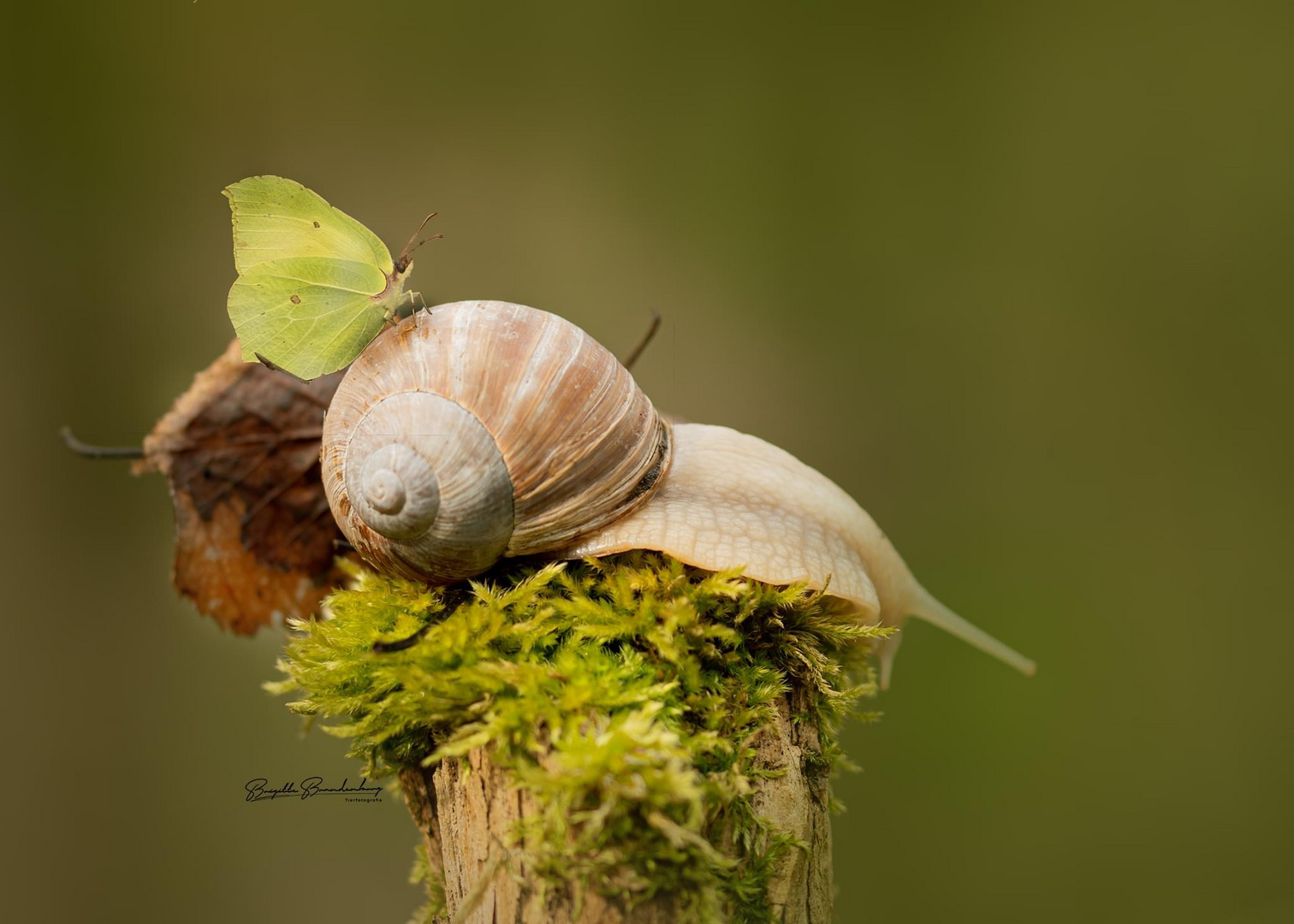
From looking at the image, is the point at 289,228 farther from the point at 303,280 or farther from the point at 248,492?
the point at 248,492

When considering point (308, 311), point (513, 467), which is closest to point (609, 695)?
point (513, 467)

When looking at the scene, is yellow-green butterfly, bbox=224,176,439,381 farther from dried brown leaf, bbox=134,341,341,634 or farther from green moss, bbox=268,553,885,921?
dried brown leaf, bbox=134,341,341,634

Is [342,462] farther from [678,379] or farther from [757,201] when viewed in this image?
[757,201]

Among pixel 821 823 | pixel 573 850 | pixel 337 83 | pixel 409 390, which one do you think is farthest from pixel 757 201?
pixel 573 850
